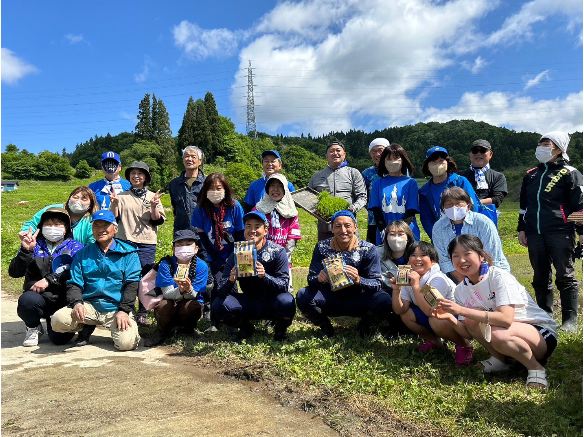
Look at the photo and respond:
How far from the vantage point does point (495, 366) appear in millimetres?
4332

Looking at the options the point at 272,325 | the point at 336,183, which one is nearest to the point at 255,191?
the point at 336,183

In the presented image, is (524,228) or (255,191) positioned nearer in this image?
(524,228)

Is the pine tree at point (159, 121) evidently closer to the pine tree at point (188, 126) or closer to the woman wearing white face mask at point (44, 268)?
the pine tree at point (188, 126)

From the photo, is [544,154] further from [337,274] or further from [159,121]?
[159,121]

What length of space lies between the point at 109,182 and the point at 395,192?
4.07m

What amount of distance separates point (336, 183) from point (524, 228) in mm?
2461

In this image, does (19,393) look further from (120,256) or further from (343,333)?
(343,333)

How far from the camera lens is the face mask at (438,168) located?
5.80 meters

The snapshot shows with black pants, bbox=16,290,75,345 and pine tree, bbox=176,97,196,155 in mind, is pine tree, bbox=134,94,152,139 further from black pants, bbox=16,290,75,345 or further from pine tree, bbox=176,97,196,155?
black pants, bbox=16,290,75,345

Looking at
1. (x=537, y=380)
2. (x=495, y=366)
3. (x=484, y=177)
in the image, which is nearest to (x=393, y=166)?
(x=484, y=177)

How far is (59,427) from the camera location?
11.6 feet

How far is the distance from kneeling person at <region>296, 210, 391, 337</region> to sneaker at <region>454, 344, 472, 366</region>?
96 centimetres

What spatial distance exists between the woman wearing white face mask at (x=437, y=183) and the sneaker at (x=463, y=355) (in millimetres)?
1634

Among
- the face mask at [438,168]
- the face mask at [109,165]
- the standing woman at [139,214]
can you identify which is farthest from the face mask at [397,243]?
the face mask at [109,165]
